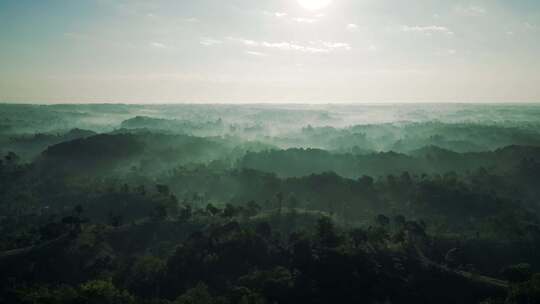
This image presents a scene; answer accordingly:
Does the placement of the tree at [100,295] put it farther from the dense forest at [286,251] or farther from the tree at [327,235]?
the tree at [327,235]

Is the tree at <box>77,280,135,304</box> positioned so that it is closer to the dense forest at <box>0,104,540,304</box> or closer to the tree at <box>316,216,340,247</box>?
the dense forest at <box>0,104,540,304</box>

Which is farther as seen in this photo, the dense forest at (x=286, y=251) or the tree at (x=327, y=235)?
the tree at (x=327, y=235)

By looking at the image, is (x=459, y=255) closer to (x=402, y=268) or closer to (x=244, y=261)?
(x=402, y=268)

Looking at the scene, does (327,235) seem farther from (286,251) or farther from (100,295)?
(100,295)

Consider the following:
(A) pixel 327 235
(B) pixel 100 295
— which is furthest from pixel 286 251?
(B) pixel 100 295

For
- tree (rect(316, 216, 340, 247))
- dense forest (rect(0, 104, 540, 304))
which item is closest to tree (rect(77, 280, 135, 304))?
dense forest (rect(0, 104, 540, 304))

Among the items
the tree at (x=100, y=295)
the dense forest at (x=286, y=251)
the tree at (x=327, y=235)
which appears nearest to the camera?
the tree at (x=100, y=295)

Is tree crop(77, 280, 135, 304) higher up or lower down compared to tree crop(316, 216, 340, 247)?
lower down

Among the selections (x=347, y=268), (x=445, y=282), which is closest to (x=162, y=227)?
(x=347, y=268)

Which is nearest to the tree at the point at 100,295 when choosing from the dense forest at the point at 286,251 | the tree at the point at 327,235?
the dense forest at the point at 286,251

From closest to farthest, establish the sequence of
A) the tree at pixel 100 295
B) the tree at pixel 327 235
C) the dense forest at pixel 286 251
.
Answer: the tree at pixel 100 295 < the dense forest at pixel 286 251 < the tree at pixel 327 235

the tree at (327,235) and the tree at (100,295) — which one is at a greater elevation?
the tree at (327,235)
